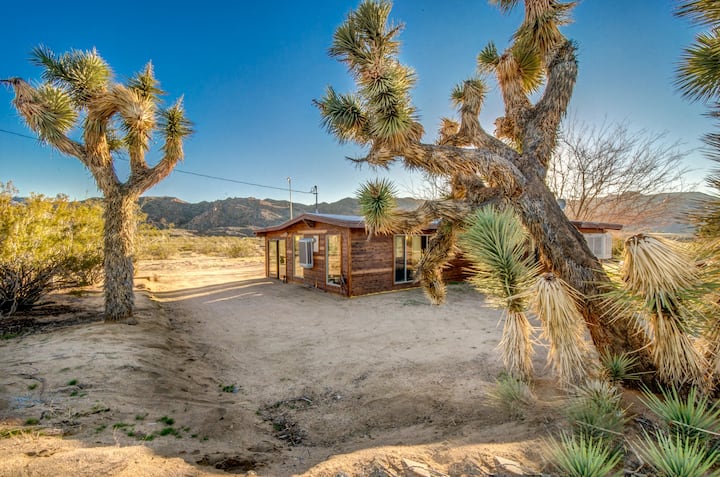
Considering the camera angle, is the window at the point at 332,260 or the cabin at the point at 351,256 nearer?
the cabin at the point at 351,256

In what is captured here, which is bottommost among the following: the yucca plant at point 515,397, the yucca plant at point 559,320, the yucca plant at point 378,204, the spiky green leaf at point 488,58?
the yucca plant at point 515,397

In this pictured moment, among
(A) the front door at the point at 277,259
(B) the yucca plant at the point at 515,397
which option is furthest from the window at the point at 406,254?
(B) the yucca plant at the point at 515,397

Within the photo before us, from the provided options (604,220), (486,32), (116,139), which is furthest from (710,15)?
(604,220)

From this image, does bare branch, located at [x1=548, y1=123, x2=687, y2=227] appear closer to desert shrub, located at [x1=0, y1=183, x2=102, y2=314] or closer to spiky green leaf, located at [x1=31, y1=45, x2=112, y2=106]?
spiky green leaf, located at [x1=31, y1=45, x2=112, y2=106]

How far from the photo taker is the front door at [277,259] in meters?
15.6

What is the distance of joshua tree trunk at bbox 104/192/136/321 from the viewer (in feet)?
21.6

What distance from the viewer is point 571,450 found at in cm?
167

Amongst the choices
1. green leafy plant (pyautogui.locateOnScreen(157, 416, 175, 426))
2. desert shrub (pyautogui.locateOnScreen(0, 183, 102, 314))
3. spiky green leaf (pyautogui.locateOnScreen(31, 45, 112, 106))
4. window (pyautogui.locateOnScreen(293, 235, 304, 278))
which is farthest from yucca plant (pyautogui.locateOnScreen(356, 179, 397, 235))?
window (pyautogui.locateOnScreen(293, 235, 304, 278))

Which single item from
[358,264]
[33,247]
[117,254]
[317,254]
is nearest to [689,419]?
[117,254]

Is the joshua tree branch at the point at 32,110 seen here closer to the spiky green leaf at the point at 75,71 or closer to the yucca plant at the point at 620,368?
the spiky green leaf at the point at 75,71

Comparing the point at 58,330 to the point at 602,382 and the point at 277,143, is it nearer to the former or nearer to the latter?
the point at 602,382

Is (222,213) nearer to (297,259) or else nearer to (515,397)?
(297,259)

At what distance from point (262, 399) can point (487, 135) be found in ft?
14.4

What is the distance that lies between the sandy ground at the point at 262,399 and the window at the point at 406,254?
13.6 feet
